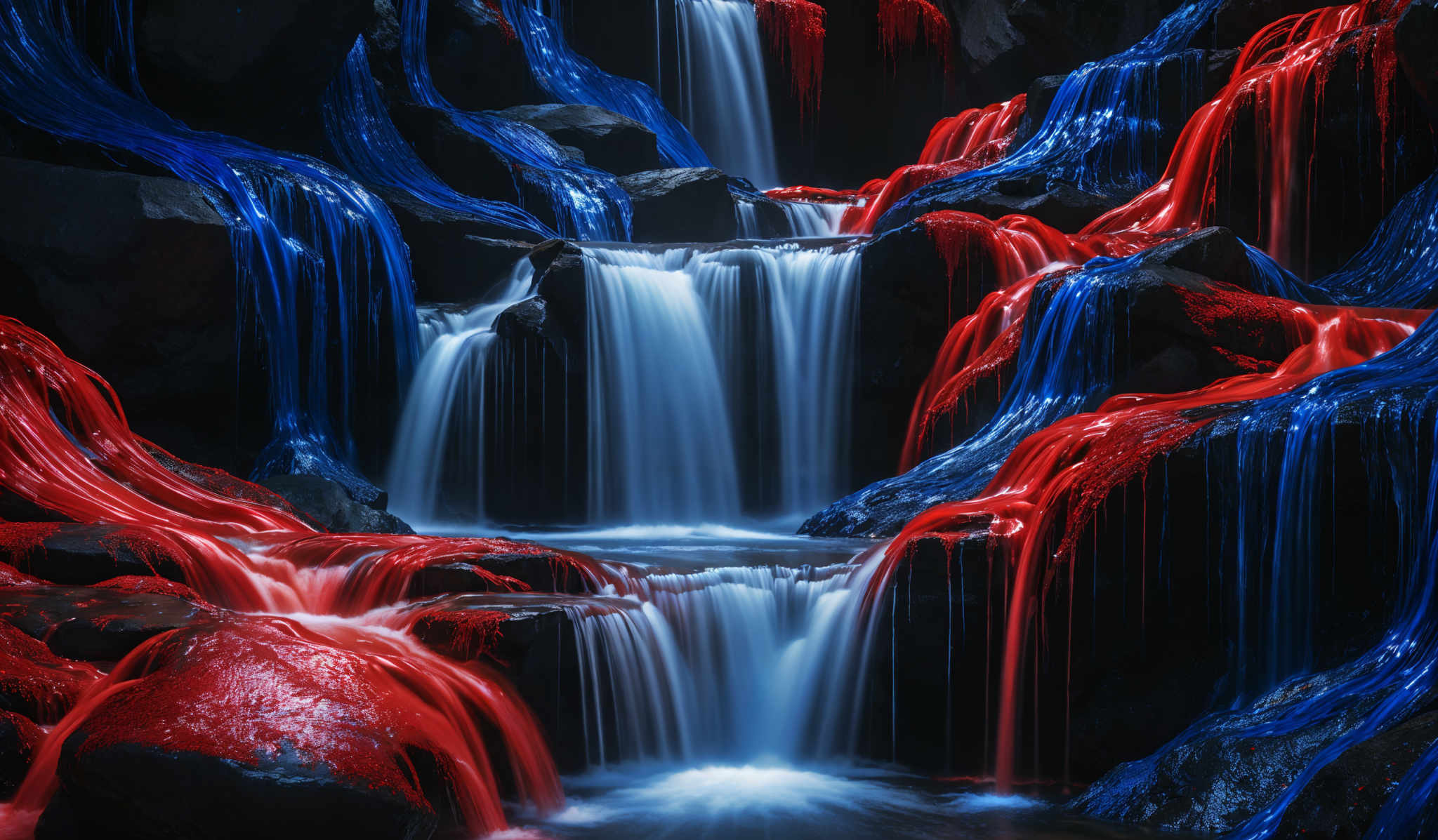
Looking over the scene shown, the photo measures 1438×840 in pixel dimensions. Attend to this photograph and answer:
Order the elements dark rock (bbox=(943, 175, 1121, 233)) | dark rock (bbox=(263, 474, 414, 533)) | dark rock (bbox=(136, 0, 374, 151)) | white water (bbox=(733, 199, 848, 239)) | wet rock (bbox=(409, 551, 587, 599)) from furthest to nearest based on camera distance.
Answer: white water (bbox=(733, 199, 848, 239)) < dark rock (bbox=(943, 175, 1121, 233)) < dark rock (bbox=(136, 0, 374, 151)) < dark rock (bbox=(263, 474, 414, 533)) < wet rock (bbox=(409, 551, 587, 599))

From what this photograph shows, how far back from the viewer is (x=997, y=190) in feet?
39.2

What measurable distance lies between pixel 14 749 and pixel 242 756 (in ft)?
3.92

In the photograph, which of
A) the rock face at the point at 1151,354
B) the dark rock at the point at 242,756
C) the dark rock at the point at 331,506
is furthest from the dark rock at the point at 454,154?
the dark rock at the point at 242,756

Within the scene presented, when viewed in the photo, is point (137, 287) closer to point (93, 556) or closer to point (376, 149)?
point (93, 556)

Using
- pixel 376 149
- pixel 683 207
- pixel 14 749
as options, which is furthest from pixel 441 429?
pixel 14 749

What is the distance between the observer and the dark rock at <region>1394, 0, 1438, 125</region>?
8945 mm

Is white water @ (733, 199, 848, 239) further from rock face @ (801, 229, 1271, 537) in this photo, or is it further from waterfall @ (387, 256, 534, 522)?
rock face @ (801, 229, 1271, 537)

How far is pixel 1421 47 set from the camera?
9102 mm

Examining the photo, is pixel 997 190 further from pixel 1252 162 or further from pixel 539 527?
pixel 539 527

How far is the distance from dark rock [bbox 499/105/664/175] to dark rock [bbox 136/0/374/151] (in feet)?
9.62

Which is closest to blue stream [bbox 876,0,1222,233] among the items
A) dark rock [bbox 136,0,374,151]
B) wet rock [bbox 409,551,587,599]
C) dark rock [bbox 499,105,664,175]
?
dark rock [bbox 499,105,664,175]

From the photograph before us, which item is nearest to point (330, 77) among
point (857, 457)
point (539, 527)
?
point (539, 527)

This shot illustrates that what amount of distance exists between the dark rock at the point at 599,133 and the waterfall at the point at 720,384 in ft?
14.2

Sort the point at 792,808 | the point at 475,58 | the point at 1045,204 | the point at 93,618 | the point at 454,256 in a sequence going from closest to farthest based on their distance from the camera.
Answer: the point at 93,618
the point at 792,808
the point at 454,256
the point at 1045,204
the point at 475,58
